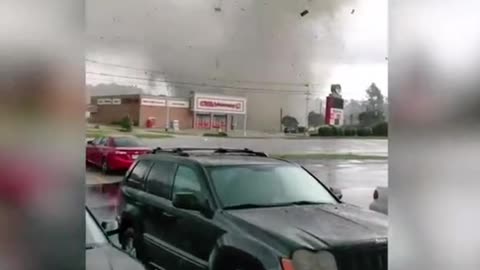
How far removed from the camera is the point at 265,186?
235 cm

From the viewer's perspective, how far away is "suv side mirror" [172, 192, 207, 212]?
2.28 m

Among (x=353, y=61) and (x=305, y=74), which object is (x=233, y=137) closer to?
(x=305, y=74)

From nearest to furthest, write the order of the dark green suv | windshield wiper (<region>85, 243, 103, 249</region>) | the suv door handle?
1. windshield wiper (<region>85, 243, 103, 249</region>)
2. the dark green suv
3. the suv door handle

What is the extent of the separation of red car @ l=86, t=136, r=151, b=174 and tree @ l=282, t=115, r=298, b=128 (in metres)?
0.57

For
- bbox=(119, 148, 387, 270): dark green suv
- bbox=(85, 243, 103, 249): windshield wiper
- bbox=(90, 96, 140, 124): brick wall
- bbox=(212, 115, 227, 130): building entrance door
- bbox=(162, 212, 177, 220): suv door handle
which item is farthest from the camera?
bbox=(162, 212, 177, 220): suv door handle

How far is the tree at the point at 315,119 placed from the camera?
82.6 inches

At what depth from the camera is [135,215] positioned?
243 centimetres

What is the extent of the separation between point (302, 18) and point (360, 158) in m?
0.60

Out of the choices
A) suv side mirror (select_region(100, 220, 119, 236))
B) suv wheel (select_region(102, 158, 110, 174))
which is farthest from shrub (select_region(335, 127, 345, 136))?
suv side mirror (select_region(100, 220, 119, 236))

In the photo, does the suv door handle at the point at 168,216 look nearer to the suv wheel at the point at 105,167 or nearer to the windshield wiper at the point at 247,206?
the windshield wiper at the point at 247,206

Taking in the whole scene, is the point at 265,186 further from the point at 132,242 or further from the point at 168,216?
the point at 132,242

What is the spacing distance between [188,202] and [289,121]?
0.58 meters

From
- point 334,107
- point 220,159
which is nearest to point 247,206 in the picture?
point 220,159

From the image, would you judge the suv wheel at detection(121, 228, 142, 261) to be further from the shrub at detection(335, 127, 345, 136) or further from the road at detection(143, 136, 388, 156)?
the shrub at detection(335, 127, 345, 136)
